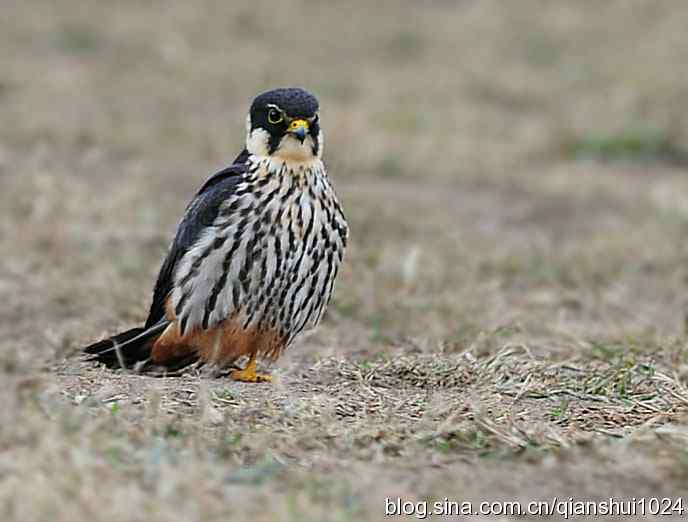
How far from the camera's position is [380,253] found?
8.84m

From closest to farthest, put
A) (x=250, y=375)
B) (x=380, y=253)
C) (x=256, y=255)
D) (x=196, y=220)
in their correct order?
1. (x=256, y=255)
2. (x=196, y=220)
3. (x=250, y=375)
4. (x=380, y=253)

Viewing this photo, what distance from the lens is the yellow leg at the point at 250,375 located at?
5.50 meters

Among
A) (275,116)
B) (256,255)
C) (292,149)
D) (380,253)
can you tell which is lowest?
(380,253)

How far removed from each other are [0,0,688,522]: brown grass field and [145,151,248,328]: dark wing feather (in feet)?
1.18

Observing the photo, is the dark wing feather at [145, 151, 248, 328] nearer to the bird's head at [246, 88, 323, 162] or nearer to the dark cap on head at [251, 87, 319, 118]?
the bird's head at [246, 88, 323, 162]

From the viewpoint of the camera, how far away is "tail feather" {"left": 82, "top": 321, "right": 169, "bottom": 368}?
560 centimetres

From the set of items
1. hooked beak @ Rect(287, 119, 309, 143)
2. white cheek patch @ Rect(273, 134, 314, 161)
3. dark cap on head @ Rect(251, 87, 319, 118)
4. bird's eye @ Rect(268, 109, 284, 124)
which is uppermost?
dark cap on head @ Rect(251, 87, 319, 118)

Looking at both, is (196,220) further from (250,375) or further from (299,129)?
(250,375)

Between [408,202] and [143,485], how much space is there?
733 cm

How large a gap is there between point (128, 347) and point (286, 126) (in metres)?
1.09

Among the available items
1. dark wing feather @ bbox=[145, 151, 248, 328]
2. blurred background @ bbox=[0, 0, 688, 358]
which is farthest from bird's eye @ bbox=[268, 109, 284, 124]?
blurred background @ bbox=[0, 0, 688, 358]

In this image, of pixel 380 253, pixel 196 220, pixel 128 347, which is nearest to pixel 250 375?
pixel 128 347

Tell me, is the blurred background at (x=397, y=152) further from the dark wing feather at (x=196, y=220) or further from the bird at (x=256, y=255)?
the bird at (x=256, y=255)

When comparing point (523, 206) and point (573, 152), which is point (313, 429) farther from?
point (573, 152)
